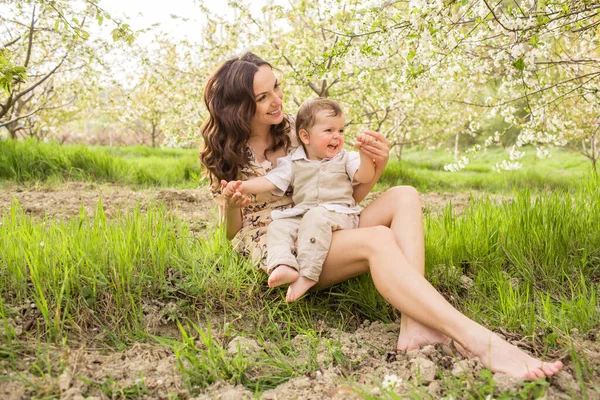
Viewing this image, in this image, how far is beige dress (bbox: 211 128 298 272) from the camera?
2730 millimetres

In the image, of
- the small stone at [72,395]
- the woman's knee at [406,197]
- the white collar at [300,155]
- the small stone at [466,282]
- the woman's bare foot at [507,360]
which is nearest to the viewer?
the small stone at [72,395]

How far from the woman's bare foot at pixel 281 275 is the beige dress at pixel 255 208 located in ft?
1.22

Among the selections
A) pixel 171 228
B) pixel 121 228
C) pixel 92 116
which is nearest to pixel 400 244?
pixel 171 228

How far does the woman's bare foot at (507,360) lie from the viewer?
1.77 metres

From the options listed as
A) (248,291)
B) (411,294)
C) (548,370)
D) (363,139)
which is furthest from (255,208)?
(548,370)

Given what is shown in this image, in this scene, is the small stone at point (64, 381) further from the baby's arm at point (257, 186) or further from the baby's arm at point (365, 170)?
the baby's arm at point (365, 170)

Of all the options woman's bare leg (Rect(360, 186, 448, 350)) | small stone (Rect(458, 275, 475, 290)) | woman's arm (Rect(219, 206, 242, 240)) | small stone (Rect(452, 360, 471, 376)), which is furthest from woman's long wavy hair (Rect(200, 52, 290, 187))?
small stone (Rect(452, 360, 471, 376))

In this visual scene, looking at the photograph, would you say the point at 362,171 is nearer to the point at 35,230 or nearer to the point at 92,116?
the point at 35,230

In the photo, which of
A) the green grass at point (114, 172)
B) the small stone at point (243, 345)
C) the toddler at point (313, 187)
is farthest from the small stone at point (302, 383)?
the green grass at point (114, 172)

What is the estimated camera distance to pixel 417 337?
213 centimetres

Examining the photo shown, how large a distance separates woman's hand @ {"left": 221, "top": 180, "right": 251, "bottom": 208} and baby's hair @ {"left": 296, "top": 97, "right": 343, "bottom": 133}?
1.70 feet

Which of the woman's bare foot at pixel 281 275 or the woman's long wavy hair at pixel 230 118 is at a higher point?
the woman's long wavy hair at pixel 230 118

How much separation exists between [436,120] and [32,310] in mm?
7730

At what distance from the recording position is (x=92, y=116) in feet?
54.0
